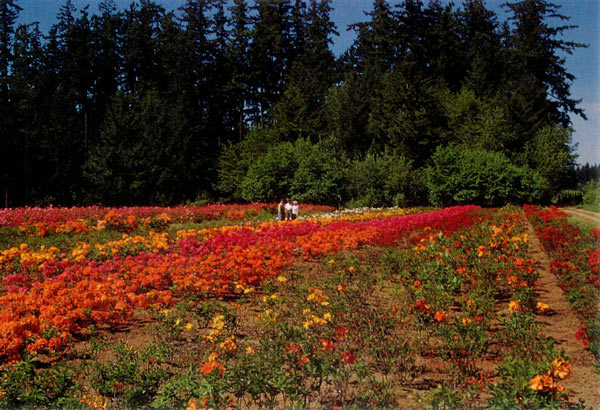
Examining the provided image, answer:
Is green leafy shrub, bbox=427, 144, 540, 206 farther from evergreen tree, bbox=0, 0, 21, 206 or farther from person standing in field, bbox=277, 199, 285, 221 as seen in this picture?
evergreen tree, bbox=0, 0, 21, 206

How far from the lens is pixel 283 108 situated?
39344mm

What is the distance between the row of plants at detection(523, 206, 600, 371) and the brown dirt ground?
0.13 metres

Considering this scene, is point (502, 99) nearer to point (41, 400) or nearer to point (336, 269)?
point (336, 269)

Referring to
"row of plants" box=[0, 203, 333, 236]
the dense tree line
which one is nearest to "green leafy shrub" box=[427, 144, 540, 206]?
the dense tree line

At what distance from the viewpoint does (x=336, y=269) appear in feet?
27.2

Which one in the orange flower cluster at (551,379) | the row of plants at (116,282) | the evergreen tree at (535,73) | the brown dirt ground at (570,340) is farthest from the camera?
the evergreen tree at (535,73)

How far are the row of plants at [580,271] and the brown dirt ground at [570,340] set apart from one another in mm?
132

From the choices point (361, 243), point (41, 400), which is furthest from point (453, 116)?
point (41, 400)

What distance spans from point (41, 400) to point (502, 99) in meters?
42.6

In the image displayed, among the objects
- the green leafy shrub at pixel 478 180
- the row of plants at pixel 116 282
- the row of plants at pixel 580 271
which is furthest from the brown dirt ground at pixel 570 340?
the green leafy shrub at pixel 478 180

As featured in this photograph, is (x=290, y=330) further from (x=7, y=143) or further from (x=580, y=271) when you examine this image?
(x=7, y=143)

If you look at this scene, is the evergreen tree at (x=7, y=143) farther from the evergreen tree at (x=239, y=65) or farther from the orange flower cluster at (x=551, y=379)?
the orange flower cluster at (x=551, y=379)

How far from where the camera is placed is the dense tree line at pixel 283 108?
3014 centimetres

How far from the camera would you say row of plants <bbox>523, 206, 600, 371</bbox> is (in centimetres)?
463
